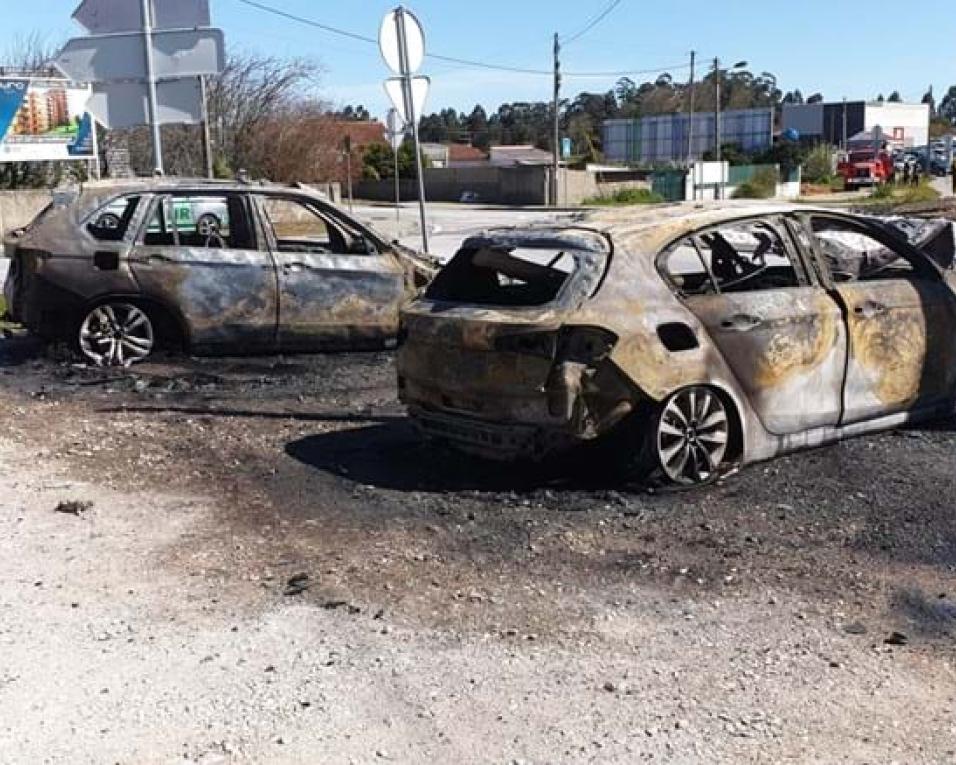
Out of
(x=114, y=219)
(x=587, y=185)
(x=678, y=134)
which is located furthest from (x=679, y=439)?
(x=678, y=134)

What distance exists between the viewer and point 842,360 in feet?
22.1

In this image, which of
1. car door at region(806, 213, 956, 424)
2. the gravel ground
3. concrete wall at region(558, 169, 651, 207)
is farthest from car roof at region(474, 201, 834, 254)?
concrete wall at region(558, 169, 651, 207)

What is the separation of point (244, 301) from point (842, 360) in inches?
202

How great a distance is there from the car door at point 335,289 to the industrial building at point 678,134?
87944 millimetres

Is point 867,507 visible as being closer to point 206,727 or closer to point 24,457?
point 206,727

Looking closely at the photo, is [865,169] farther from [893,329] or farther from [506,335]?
[506,335]

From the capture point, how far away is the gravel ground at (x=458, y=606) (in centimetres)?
376

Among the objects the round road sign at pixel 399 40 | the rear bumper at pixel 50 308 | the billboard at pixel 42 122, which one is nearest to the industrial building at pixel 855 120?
the billboard at pixel 42 122

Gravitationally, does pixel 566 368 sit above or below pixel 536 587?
above

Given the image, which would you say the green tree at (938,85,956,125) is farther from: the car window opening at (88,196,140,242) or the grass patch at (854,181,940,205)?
the car window opening at (88,196,140,242)

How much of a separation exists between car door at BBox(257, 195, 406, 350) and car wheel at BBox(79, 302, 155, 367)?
112 centimetres

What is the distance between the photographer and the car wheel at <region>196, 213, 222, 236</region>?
34.0 ft

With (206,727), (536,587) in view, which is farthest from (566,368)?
(206,727)

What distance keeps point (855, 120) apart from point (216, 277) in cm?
10400
